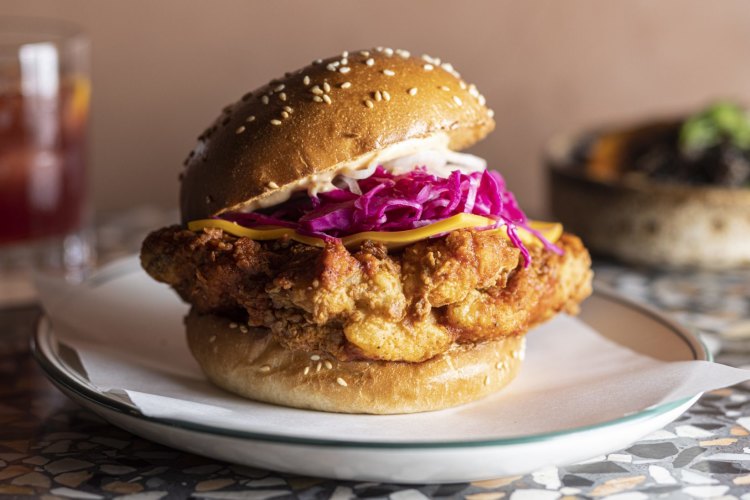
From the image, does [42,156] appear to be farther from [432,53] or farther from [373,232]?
[432,53]

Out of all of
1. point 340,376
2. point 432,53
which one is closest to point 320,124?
point 340,376

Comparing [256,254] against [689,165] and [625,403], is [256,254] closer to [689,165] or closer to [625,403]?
[625,403]

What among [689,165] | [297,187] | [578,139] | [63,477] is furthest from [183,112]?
[63,477]

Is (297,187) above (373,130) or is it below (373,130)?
below

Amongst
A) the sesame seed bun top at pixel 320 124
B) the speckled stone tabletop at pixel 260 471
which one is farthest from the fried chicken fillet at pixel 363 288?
the speckled stone tabletop at pixel 260 471

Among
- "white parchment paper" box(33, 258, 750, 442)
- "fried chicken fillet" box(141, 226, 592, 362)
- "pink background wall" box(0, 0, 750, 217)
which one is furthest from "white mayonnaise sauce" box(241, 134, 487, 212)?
"pink background wall" box(0, 0, 750, 217)

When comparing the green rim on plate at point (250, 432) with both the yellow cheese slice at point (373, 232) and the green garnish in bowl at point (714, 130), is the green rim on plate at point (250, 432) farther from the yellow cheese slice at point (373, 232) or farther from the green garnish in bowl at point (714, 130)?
the green garnish in bowl at point (714, 130)
